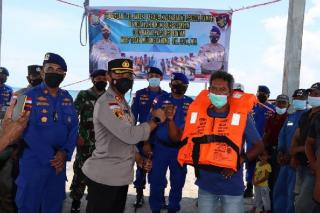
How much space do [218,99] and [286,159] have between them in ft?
6.93

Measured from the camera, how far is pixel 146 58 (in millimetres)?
7828

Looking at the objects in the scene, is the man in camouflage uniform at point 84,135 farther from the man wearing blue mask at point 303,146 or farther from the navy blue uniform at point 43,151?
the man wearing blue mask at point 303,146

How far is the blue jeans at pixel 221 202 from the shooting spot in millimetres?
3480

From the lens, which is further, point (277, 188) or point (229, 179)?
point (277, 188)

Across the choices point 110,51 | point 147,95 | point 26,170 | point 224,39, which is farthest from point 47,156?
point 224,39

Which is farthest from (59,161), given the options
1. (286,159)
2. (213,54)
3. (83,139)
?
(213,54)

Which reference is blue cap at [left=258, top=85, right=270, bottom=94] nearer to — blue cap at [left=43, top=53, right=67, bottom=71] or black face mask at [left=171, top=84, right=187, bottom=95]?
black face mask at [left=171, top=84, right=187, bottom=95]

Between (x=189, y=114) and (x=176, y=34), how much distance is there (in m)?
4.28

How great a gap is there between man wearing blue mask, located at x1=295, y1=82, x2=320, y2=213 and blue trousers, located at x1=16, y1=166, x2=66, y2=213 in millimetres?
2593

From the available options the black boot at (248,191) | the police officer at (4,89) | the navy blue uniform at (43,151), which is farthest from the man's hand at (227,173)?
the police officer at (4,89)

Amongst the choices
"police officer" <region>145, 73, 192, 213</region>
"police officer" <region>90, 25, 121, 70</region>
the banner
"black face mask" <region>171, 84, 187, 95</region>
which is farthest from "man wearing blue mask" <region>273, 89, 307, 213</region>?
"police officer" <region>90, 25, 121, 70</region>

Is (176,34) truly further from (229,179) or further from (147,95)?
(229,179)

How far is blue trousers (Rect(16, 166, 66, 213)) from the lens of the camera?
4070mm

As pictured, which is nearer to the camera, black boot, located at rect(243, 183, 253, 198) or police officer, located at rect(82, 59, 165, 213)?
police officer, located at rect(82, 59, 165, 213)
